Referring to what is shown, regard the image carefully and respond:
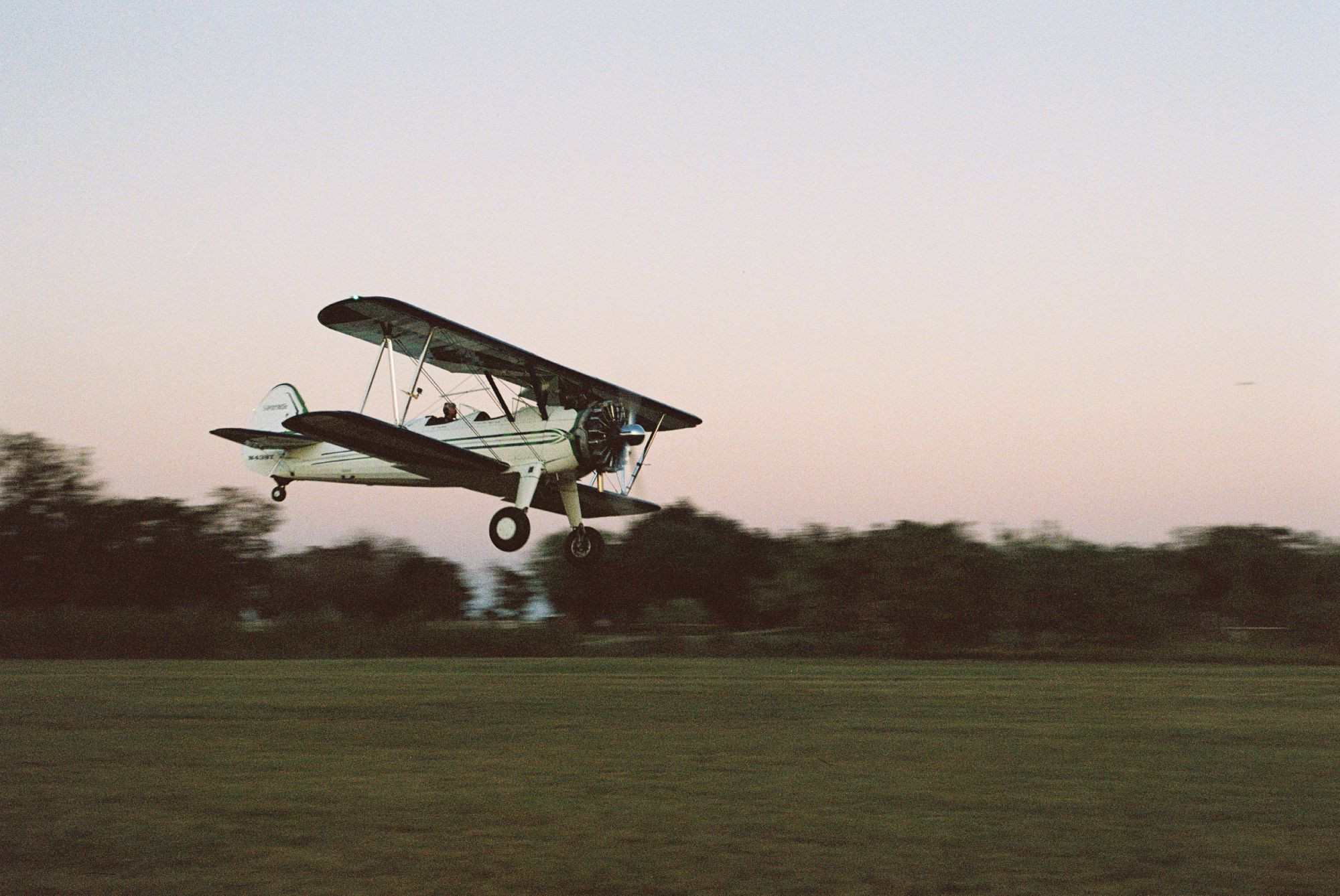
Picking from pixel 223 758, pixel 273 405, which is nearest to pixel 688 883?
pixel 223 758

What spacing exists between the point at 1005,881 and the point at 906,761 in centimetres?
589

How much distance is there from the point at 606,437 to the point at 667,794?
31.9 feet

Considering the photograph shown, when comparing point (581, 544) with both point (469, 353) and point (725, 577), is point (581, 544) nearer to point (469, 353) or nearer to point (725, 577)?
point (469, 353)

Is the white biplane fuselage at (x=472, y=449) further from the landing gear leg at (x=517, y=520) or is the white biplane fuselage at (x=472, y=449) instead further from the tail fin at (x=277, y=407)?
the tail fin at (x=277, y=407)

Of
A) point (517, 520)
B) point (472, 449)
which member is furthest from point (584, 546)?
point (472, 449)

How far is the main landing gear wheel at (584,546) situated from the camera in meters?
21.0

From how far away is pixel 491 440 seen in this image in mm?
21422

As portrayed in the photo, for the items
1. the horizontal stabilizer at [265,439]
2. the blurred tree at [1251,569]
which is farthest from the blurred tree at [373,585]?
the horizontal stabilizer at [265,439]

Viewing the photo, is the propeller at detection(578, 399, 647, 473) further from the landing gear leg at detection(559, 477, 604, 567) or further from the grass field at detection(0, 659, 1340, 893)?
the grass field at detection(0, 659, 1340, 893)

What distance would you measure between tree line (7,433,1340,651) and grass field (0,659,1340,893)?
3194cm

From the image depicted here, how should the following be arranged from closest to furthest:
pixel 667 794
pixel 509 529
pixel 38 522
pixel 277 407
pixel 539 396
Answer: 1. pixel 667 794
2. pixel 509 529
3. pixel 539 396
4. pixel 277 407
5. pixel 38 522

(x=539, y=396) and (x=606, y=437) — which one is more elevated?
(x=539, y=396)

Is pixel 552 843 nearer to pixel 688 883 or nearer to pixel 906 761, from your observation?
pixel 688 883

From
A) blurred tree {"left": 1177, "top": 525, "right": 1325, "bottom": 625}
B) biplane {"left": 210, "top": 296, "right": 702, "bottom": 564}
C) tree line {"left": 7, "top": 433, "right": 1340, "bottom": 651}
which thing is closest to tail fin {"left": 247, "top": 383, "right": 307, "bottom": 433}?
biplane {"left": 210, "top": 296, "right": 702, "bottom": 564}
